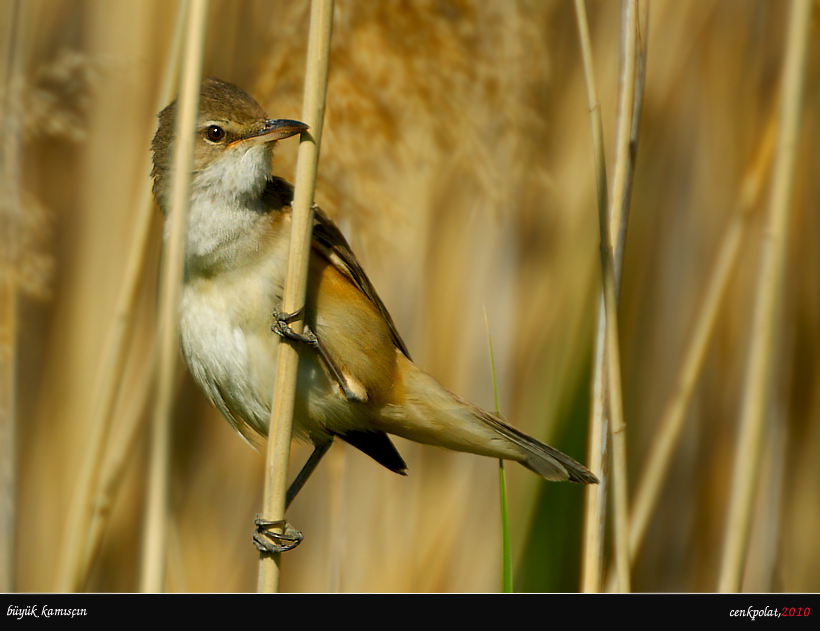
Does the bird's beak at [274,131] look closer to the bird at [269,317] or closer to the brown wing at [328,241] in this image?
the bird at [269,317]

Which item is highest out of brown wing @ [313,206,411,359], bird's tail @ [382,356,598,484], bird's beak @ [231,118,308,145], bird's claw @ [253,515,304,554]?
bird's beak @ [231,118,308,145]

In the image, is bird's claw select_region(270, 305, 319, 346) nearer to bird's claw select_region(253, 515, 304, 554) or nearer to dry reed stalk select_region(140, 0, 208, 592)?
dry reed stalk select_region(140, 0, 208, 592)

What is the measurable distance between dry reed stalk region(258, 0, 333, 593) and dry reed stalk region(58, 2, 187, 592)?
50 cm

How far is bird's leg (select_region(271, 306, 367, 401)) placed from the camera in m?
1.55

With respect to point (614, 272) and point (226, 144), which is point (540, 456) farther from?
point (226, 144)

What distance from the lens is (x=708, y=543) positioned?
113 inches

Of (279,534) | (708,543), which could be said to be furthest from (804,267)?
(279,534)

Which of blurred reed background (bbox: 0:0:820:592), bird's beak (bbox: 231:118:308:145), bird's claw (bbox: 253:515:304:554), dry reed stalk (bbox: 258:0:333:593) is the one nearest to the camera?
dry reed stalk (bbox: 258:0:333:593)

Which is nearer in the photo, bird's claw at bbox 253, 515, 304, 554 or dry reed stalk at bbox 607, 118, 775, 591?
bird's claw at bbox 253, 515, 304, 554

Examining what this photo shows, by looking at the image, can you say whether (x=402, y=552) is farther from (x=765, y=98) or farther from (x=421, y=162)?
(x=765, y=98)

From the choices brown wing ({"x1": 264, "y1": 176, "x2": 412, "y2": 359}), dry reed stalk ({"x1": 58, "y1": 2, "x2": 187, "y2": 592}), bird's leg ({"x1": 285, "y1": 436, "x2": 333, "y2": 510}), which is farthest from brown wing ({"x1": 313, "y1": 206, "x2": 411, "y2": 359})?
bird's leg ({"x1": 285, "y1": 436, "x2": 333, "y2": 510})

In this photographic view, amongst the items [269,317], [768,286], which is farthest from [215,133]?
[768,286]

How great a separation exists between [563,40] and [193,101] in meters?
1.69

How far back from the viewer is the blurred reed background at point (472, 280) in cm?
242
